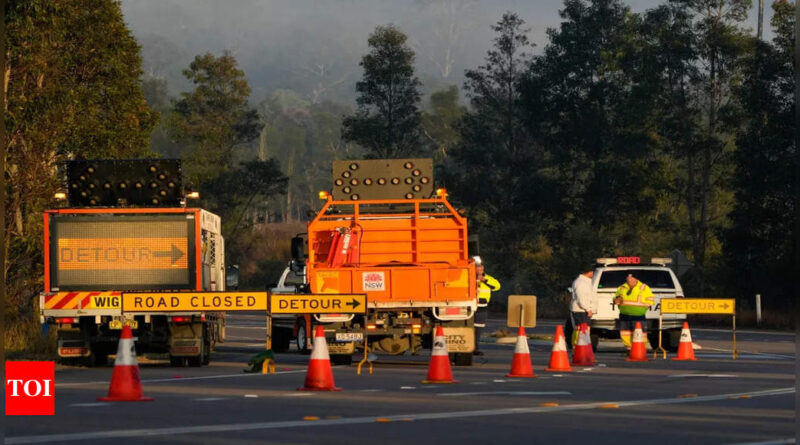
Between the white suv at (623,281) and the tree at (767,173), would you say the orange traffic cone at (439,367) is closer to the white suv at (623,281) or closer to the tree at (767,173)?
the white suv at (623,281)

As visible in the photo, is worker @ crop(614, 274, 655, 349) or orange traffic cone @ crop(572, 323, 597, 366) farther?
worker @ crop(614, 274, 655, 349)

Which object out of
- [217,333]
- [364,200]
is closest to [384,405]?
[364,200]

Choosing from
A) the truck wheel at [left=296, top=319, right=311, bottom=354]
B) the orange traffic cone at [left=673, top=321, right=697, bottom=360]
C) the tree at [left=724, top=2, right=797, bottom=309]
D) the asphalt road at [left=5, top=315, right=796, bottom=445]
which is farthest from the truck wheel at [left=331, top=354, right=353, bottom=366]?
the tree at [left=724, top=2, right=797, bottom=309]

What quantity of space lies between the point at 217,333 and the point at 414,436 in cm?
1729

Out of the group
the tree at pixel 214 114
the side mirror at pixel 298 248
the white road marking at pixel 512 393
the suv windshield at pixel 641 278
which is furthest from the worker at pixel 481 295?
the tree at pixel 214 114

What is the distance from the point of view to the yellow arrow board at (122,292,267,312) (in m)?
21.6

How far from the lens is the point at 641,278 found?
1385 inches

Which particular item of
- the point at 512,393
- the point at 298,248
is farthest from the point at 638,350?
the point at 512,393

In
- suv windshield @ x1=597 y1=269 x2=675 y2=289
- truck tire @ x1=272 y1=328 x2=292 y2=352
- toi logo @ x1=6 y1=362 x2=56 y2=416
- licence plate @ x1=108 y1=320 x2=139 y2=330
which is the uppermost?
suv windshield @ x1=597 y1=269 x2=675 y2=289

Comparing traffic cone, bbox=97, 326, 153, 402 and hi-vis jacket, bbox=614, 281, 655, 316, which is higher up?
hi-vis jacket, bbox=614, 281, 655, 316

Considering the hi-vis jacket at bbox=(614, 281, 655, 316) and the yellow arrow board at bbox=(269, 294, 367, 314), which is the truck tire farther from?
the yellow arrow board at bbox=(269, 294, 367, 314)

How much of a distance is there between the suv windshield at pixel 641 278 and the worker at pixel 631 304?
3492 millimetres

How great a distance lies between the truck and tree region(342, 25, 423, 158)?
2541 inches

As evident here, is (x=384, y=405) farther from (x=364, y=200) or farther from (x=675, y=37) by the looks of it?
(x=675, y=37)
